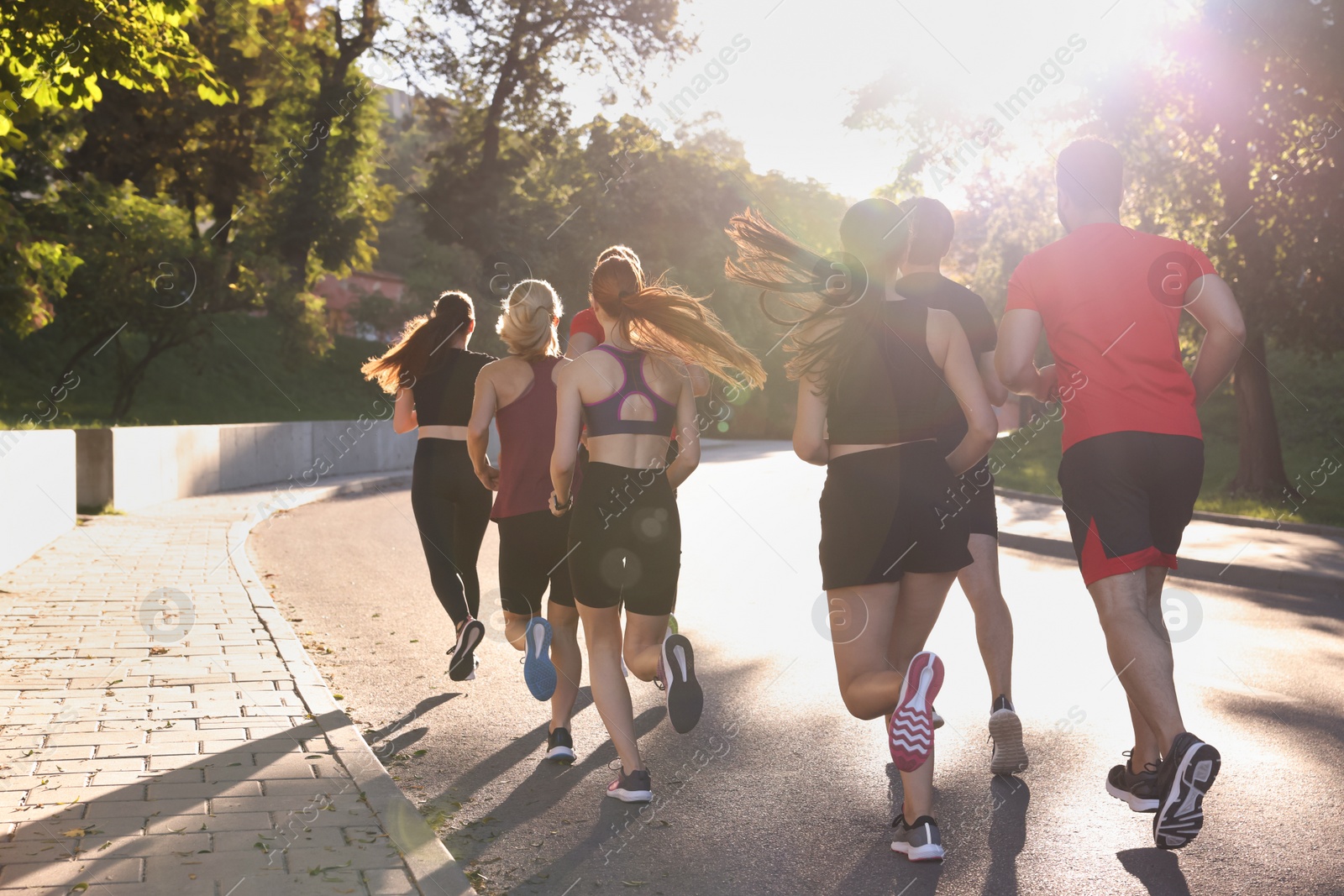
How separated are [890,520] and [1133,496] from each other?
0.79 metres

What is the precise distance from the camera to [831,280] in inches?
157

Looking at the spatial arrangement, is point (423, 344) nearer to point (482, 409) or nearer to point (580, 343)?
point (482, 409)

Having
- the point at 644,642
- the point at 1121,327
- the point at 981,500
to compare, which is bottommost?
the point at 644,642

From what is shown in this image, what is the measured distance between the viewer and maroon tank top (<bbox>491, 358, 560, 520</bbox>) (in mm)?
5520

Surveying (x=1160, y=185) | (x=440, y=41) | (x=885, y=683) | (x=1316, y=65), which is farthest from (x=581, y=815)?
(x=440, y=41)

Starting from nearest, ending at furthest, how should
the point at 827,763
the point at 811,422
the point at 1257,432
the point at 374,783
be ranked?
the point at 811,422, the point at 374,783, the point at 827,763, the point at 1257,432

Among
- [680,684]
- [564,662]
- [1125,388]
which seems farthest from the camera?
[564,662]

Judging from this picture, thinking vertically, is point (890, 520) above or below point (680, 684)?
above

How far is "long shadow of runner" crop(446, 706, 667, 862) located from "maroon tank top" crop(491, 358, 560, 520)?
1038mm

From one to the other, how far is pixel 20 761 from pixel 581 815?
6.76 feet

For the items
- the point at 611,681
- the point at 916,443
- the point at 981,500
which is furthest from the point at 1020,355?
the point at 611,681

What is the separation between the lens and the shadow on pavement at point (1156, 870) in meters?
3.67

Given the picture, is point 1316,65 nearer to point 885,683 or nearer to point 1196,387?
point 1196,387

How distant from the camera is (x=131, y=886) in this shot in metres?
3.42
